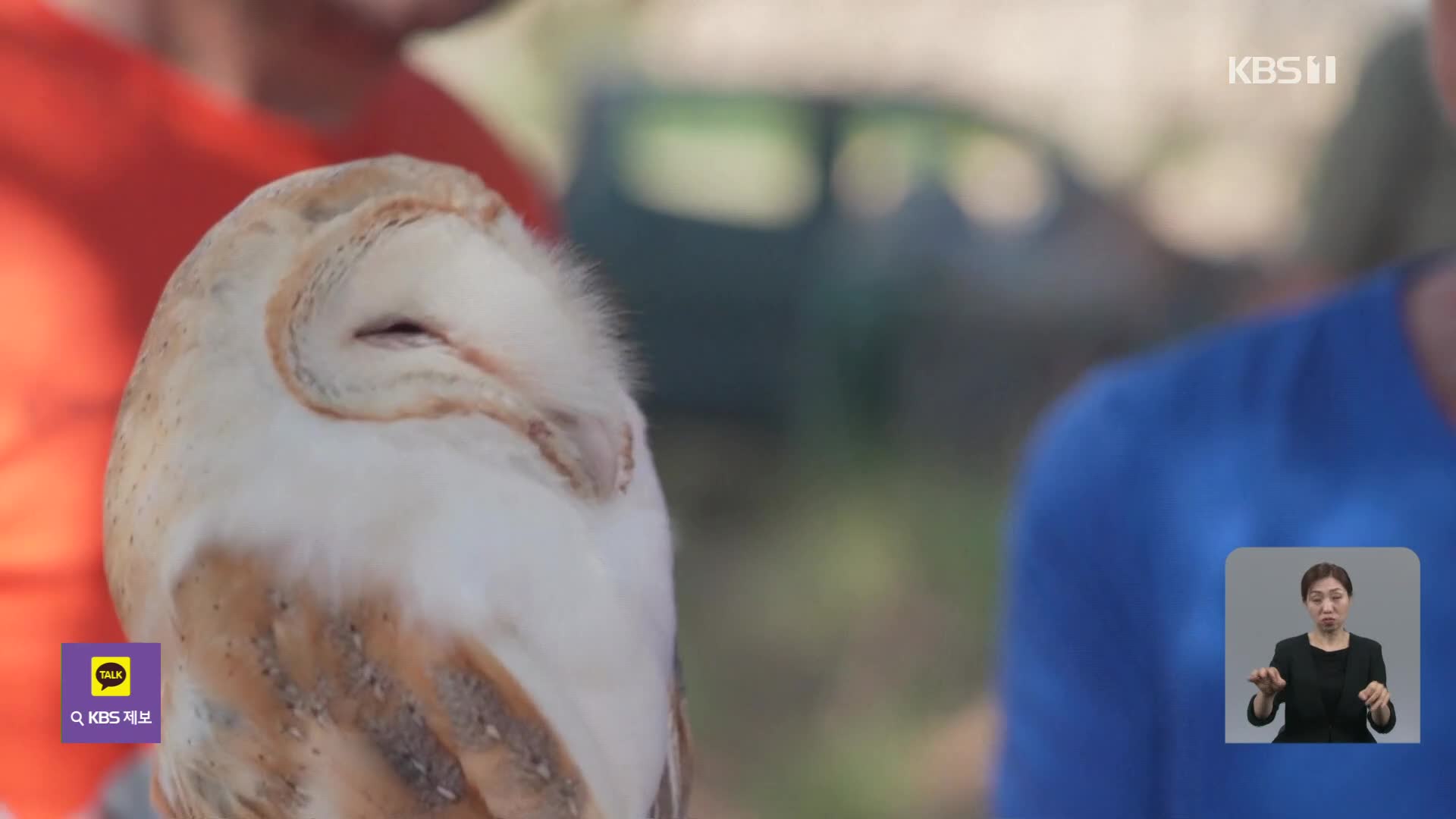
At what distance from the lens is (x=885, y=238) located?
43.8 inches

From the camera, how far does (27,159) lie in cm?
101

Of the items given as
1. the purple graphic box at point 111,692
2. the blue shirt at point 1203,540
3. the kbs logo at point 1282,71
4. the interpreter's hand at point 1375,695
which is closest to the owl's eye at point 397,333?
the purple graphic box at point 111,692

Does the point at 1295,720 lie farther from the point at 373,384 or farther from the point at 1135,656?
the point at 373,384

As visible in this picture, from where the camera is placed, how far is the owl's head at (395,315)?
3.13ft

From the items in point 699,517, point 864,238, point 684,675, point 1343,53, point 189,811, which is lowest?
point 189,811

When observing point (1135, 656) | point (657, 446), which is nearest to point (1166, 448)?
point (1135, 656)

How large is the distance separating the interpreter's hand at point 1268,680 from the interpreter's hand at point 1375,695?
76 millimetres

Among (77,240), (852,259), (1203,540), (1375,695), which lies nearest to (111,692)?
(77,240)

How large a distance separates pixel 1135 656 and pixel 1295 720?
6.0 inches

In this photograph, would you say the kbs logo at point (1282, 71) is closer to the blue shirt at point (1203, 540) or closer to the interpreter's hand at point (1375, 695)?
the blue shirt at point (1203, 540)

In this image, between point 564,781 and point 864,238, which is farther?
point 864,238

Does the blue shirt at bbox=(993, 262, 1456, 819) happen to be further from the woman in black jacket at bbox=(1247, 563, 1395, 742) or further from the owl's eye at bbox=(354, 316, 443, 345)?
the owl's eye at bbox=(354, 316, 443, 345)

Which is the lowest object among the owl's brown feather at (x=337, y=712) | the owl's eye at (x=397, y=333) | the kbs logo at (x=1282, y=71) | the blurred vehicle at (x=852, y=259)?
the owl's brown feather at (x=337, y=712)

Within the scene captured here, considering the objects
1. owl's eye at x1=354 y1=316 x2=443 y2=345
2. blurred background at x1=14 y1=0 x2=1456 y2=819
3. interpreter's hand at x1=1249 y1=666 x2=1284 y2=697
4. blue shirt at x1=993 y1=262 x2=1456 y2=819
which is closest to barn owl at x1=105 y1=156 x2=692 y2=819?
owl's eye at x1=354 y1=316 x2=443 y2=345
